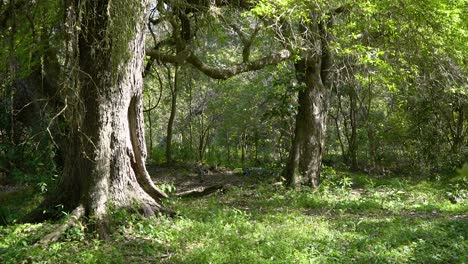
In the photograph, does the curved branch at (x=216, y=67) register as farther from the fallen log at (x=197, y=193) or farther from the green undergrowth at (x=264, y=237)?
the green undergrowth at (x=264, y=237)

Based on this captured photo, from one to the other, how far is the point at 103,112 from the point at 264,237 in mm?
2559

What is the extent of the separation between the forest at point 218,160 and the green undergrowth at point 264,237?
3cm

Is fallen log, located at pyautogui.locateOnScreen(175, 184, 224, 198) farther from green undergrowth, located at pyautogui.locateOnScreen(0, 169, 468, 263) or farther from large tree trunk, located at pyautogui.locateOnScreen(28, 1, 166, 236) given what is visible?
large tree trunk, located at pyautogui.locateOnScreen(28, 1, 166, 236)

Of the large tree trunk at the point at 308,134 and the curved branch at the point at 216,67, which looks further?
the large tree trunk at the point at 308,134

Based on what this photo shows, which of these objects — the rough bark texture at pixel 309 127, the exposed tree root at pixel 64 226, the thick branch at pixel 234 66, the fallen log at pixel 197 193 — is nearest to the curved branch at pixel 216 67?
the thick branch at pixel 234 66

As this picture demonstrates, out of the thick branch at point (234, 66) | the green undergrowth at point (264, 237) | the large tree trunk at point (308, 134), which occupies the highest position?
the thick branch at point (234, 66)

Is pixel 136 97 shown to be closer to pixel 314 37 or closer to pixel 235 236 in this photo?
pixel 235 236

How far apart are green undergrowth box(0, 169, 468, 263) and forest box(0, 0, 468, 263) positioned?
3 cm

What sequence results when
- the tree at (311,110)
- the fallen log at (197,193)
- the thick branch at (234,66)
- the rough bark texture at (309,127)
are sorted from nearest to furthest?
the thick branch at (234,66)
the fallen log at (197,193)
the tree at (311,110)
the rough bark texture at (309,127)

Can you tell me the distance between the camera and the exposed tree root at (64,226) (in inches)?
202

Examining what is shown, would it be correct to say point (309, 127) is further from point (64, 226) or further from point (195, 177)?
point (64, 226)

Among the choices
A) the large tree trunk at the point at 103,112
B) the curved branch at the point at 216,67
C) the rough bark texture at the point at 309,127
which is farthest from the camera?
the rough bark texture at the point at 309,127

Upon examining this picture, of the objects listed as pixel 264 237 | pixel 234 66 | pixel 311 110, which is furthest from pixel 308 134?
pixel 264 237

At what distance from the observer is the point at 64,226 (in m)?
→ 5.37
